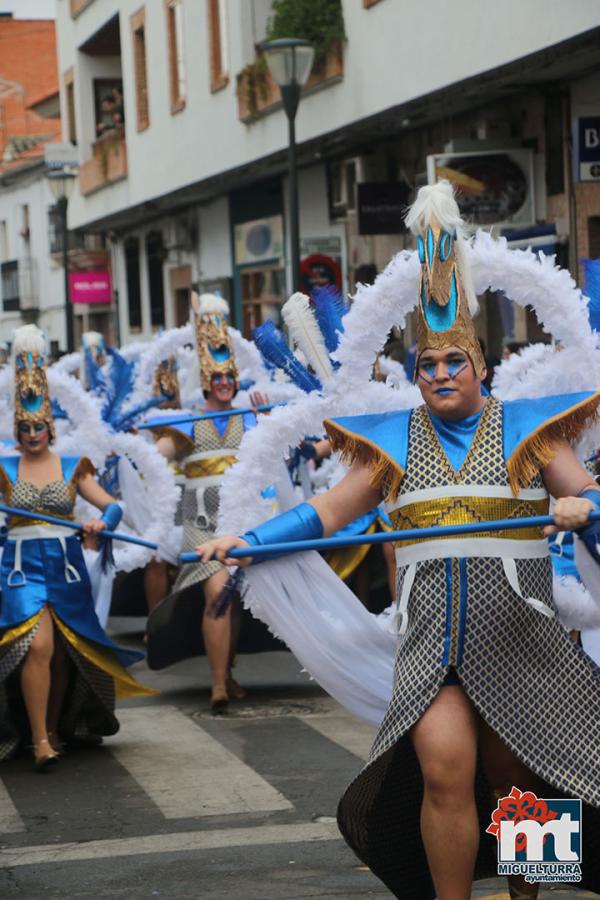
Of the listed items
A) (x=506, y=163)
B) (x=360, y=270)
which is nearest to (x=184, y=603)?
(x=506, y=163)

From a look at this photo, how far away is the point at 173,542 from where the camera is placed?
462 inches

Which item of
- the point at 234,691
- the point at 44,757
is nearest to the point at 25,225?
the point at 234,691

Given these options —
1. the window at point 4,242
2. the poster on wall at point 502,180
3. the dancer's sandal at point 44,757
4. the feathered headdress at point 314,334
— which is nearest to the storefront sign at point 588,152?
the poster on wall at point 502,180

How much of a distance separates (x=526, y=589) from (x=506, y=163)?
12438 mm

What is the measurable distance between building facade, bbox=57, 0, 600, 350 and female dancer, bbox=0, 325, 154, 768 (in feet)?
22.3

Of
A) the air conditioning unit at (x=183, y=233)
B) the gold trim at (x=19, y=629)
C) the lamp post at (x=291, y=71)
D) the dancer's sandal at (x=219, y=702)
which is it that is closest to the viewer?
the gold trim at (x=19, y=629)

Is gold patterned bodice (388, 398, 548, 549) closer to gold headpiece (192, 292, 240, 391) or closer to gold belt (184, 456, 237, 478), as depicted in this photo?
gold belt (184, 456, 237, 478)

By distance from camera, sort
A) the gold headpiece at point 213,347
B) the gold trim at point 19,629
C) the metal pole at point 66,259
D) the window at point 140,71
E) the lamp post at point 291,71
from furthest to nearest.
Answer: the window at point 140,71, the metal pole at point 66,259, the lamp post at point 291,71, the gold headpiece at point 213,347, the gold trim at point 19,629

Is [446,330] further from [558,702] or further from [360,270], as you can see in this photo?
[360,270]

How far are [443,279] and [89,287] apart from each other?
110 ft

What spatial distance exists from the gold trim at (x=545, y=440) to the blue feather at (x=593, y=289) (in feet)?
2.43

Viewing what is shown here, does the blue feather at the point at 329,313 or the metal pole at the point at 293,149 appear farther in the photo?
the metal pole at the point at 293,149

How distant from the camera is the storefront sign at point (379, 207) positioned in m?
20.3

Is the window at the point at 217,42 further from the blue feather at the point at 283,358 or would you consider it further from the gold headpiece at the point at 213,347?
the blue feather at the point at 283,358
